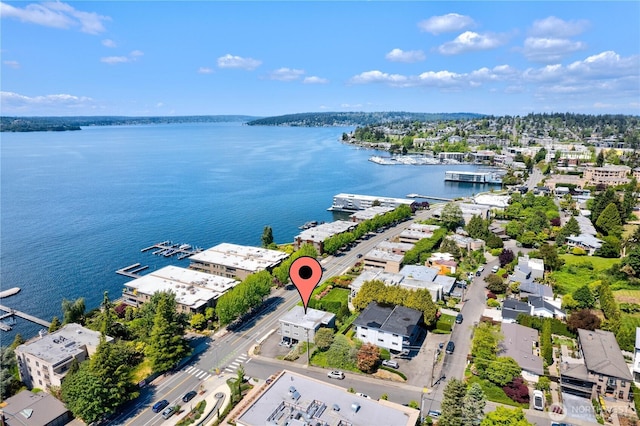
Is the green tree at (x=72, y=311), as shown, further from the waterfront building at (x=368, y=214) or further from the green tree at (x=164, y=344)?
the waterfront building at (x=368, y=214)

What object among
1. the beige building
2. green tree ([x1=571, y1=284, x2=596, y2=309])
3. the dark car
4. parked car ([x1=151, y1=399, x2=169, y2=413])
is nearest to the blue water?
parked car ([x1=151, y1=399, x2=169, y2=413])

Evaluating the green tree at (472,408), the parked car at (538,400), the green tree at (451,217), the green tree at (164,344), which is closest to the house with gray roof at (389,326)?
the green tree at (472,408)

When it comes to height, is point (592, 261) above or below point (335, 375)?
above

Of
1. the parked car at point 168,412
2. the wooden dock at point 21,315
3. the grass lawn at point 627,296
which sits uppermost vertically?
the grass lawn at point 627,296

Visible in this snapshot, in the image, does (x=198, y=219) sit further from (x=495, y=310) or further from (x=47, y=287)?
(x=495, y=310)

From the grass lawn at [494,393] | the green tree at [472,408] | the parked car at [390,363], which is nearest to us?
the green tree at [472,408]

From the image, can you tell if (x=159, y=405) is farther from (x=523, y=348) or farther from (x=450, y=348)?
(x=523, y=348)

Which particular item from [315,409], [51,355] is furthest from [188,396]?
[315,409]
